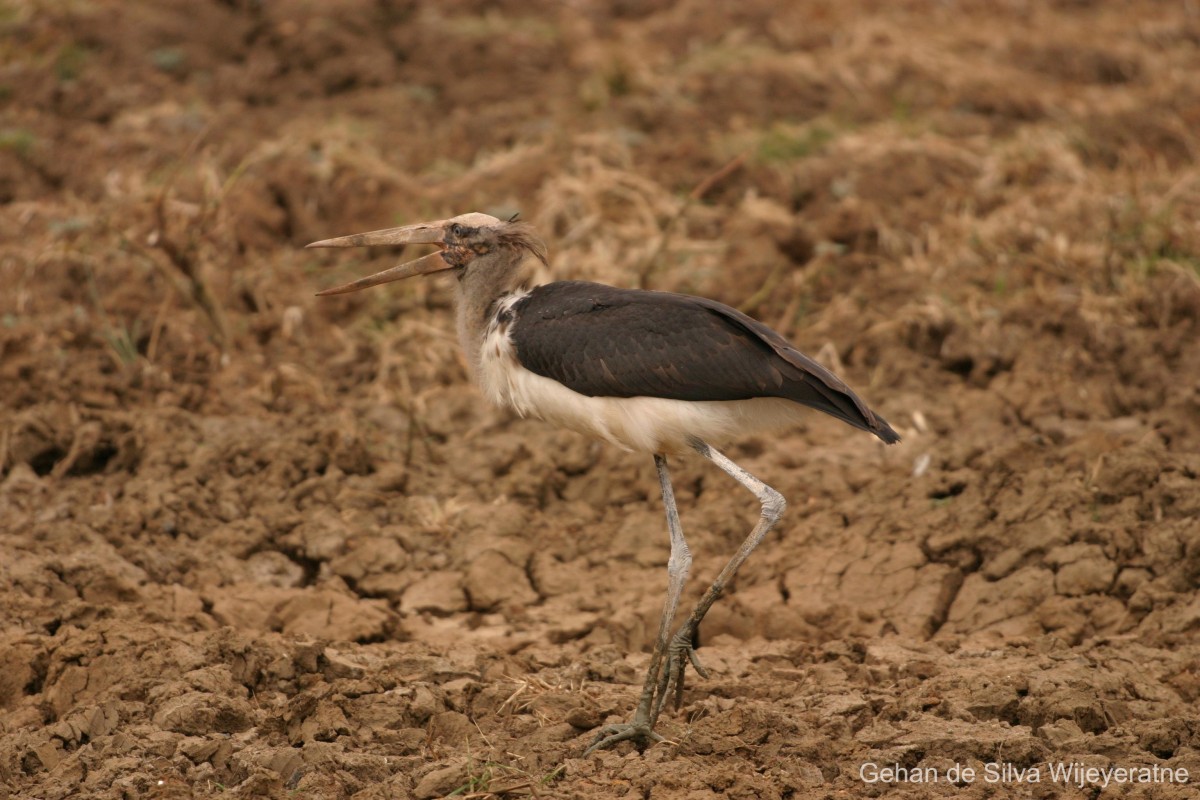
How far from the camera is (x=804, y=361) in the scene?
16.1ft

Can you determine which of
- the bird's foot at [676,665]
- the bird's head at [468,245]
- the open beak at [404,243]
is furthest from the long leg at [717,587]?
the open beak at [404,243]

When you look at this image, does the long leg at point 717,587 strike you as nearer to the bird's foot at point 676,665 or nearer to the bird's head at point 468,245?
the bird's foot at point 676,665

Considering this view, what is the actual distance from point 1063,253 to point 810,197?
5.85 feet

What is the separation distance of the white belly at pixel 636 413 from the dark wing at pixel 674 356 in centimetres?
4

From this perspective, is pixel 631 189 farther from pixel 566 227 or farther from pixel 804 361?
pixel 804 361

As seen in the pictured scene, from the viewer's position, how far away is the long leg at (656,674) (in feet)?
14.8

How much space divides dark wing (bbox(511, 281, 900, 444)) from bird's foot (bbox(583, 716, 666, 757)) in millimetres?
1161

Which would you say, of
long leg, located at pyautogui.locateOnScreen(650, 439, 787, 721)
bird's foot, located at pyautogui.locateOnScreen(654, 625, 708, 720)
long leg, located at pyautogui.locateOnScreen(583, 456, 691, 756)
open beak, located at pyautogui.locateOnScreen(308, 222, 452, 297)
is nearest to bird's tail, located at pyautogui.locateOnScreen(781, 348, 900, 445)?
long leg, located at pyautogui.locateOnScreen(650, 439, 787, 721)

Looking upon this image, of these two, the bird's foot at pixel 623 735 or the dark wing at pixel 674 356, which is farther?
the dark wing at pixel 674 356

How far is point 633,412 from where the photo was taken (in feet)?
16.4

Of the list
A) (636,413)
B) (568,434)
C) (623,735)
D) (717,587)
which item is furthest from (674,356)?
(568,434)

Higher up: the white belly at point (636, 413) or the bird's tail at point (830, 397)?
the bird's tail at point (830, 397)

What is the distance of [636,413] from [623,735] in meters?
1.15

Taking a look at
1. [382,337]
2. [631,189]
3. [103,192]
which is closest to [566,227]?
[631,189]
